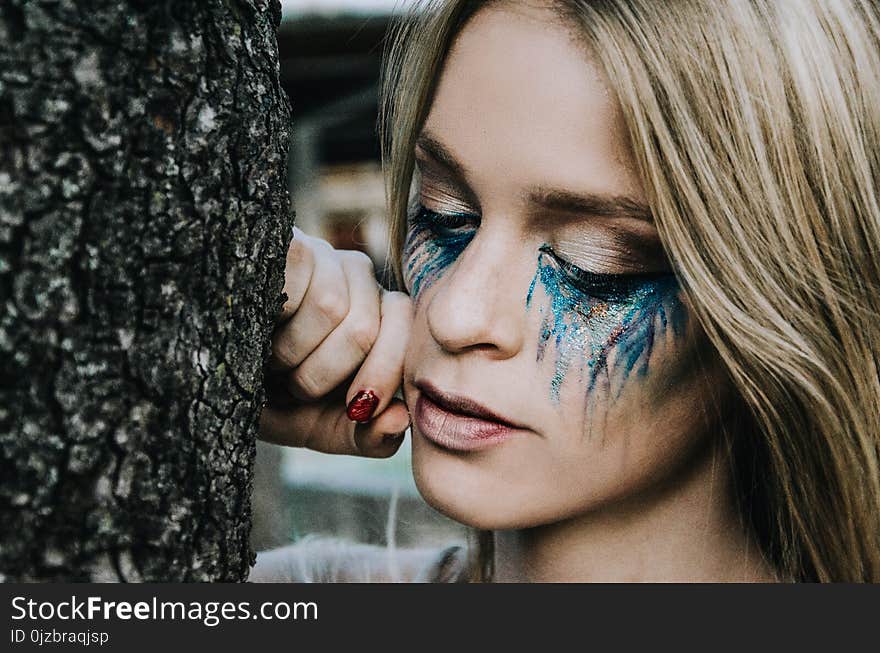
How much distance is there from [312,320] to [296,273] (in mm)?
86

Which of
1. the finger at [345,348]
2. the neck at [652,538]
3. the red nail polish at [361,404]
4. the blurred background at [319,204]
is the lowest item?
the neck at [652,538]

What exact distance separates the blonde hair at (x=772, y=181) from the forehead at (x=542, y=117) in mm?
28

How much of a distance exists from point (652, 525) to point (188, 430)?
93 centimetres

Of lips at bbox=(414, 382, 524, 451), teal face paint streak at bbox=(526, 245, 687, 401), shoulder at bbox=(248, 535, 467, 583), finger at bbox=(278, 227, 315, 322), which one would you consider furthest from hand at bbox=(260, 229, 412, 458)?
shoulder at bbox=(248, 535, 467, 583)

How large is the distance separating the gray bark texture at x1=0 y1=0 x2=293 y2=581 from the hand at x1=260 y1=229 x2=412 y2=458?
318mm

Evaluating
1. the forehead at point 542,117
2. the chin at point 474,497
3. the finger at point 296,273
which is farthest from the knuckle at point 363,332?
→ the forehead at point 542,117

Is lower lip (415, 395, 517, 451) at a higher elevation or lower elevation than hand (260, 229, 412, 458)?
lower

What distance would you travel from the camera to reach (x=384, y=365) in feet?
5.08

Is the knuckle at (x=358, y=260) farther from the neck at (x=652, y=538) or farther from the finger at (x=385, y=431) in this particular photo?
the neck at (x=652, y=538)

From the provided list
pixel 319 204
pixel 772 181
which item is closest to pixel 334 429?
pixel 772 181

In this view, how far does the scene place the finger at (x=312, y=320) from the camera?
149 cm

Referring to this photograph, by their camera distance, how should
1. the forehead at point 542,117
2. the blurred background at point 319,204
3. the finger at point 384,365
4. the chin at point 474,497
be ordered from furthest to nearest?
1. the blurred background at point 319,204
2. the finger at point 384,365
3. the chin at point 474,497
4. the forehead at point 542,117

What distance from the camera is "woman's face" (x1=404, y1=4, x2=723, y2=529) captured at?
53.2 inches

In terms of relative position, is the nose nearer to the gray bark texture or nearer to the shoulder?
the gray bark texture
